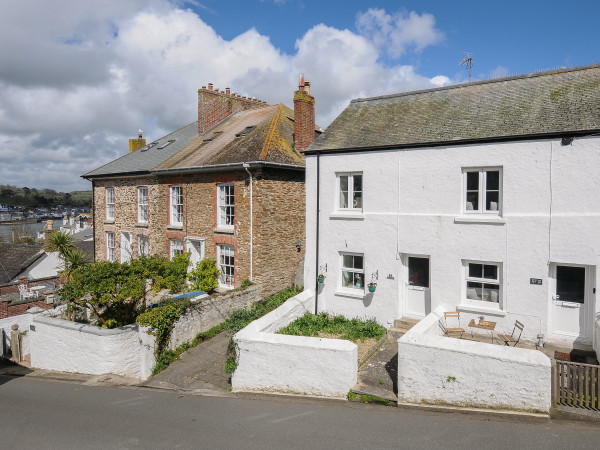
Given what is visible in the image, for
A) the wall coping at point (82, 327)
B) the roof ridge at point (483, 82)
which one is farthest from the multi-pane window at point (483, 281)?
the wall coping at point (82, 327)

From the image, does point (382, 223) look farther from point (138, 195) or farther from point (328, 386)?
point (138, 195)

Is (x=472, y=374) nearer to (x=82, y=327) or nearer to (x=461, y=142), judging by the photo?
(x=461, y=142)

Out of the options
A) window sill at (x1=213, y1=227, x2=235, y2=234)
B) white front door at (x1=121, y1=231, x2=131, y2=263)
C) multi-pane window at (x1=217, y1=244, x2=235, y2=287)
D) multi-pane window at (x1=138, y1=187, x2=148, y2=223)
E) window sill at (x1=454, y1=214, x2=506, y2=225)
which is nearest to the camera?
window sill at (x1=454, y1=214, x2=506, y2=225)

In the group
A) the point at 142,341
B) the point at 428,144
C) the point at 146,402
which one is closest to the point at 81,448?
the point at 146,402

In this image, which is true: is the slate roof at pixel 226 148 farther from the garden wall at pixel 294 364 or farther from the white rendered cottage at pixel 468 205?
the garden wall at pixel 294 364

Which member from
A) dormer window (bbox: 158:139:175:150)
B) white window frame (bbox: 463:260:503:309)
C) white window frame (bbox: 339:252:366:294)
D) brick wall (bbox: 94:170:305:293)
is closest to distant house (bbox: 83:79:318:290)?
brick wall (bbox: 94:170:305:293)

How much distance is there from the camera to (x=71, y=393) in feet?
36.6

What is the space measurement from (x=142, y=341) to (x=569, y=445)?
1087 cm

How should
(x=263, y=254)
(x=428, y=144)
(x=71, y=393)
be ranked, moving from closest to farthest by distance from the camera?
1. (x=71, y=393)
2. (x=428, y=144)
3. (x=263, y=254)

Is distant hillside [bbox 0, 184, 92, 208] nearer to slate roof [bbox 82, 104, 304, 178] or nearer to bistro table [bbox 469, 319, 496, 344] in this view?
slate roof [bbox 82, 104, 304, 178]

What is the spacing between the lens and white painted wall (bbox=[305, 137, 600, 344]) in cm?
1038

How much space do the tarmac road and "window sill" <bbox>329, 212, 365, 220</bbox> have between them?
633cm

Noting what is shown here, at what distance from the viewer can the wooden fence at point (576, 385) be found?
7582mm

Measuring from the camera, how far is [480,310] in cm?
1145
